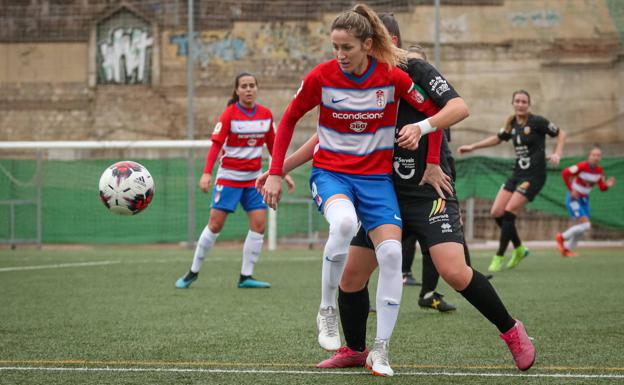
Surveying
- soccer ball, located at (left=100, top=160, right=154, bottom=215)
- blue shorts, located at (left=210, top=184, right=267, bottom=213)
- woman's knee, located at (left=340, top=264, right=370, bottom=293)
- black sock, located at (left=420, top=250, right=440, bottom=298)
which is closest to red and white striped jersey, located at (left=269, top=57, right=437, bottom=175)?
woman's knee, located at (left=340, top=264, right=370, bottom=293)

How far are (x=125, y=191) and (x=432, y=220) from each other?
2.53 m

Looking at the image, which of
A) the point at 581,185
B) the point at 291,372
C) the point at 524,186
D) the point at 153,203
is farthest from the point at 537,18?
the point at 291,372

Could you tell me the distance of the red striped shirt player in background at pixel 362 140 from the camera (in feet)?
16.0

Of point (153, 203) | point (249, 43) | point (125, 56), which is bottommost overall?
point (153, 203)

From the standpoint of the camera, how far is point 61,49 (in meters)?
27.5

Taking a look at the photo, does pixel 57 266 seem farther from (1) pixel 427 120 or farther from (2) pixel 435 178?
(1) pixel 427 120

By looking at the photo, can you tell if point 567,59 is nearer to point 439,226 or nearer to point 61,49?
point 61,49

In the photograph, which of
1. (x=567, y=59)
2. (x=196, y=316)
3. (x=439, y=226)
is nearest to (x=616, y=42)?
(x=567, y=59)

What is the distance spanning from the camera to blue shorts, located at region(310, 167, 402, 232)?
4953mm

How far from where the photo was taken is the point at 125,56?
88.5ft

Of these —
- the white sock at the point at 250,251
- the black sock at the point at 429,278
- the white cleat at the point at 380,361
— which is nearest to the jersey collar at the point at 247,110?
the white sock at the point at 250,251

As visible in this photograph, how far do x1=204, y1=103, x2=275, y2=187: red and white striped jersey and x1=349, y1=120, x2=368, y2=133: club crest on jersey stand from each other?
5.25 metres

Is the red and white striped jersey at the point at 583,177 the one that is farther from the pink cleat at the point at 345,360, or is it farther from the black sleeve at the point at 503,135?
the pink cleat at the point at 345,360

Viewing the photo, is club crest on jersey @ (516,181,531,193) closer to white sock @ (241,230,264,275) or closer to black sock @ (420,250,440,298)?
white sock @ (241,230,264,275)
